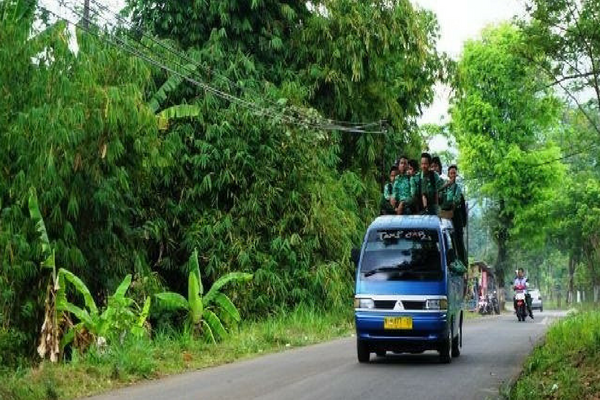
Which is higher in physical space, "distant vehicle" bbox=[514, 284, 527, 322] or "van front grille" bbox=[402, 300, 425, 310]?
"van front grille" bbox=[402, 300, 425, 310]

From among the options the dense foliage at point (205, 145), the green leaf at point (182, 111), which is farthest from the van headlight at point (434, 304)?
the green leaf at point (182, 111)

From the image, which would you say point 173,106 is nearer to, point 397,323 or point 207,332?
point 207,332

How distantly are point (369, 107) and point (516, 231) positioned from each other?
2372cm

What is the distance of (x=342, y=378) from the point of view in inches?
455

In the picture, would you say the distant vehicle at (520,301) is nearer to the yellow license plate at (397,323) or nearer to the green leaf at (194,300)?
the green leaf at (194,300)

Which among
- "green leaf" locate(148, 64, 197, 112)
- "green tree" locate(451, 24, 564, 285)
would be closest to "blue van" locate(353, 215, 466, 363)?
"green leaf" locate(148, 64, 197, 112)

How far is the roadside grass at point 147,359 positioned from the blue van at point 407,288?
117 inches

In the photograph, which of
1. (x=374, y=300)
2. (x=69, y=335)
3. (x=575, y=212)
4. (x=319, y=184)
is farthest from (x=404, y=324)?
(x=575, y=212)

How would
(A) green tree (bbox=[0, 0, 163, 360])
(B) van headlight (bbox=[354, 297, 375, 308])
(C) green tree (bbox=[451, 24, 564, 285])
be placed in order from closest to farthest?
1. (B) van headlight (bbox=[354, 297, 375, 308])
2. (A) green tree (bbox=[0, 0, 163, 360])
3. (C) green tree (bbox=[451, 24, 564, 285])

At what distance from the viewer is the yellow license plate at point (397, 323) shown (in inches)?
513

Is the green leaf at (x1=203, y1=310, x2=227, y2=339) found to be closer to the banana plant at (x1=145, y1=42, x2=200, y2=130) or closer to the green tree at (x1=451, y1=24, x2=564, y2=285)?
the banana plant at (x1=145, y1=42, x2=200, y2=130)

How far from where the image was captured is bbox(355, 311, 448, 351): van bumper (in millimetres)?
13016

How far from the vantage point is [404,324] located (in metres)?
13.0

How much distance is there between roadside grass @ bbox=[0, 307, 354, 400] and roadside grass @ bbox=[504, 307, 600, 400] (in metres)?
5.44
